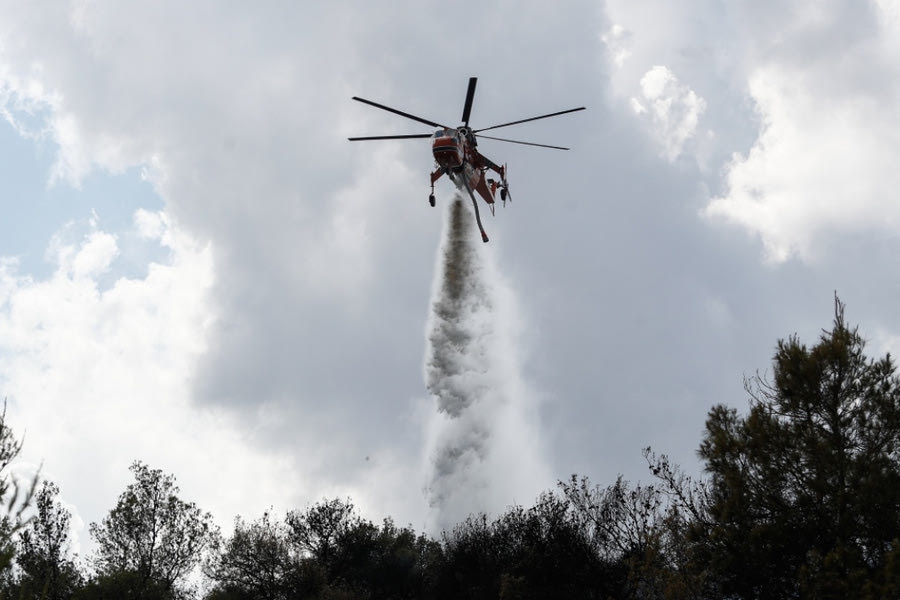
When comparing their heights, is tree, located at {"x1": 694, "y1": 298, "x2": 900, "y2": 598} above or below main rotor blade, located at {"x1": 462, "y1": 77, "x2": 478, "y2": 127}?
below

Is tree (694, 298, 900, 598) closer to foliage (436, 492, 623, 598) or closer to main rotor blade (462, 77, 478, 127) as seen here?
foliage (436, 492, 623, 598)

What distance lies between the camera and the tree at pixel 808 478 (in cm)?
2116

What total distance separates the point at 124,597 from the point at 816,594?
34.2 metres

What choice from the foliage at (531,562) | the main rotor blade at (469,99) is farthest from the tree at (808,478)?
the main rotor blade at (469,99)

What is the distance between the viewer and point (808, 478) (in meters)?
22.3

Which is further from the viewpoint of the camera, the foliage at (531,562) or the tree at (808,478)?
the foliage at (531,562)

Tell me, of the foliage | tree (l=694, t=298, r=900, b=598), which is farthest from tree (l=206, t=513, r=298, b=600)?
tree (l=694, t=298, r=900, b=598)

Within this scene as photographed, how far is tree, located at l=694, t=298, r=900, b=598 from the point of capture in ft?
69.4

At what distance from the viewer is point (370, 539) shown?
61094 millimetres

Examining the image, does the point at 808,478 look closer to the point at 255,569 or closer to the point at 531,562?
the point at 531,562

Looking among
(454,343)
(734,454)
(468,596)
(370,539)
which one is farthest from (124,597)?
(734,454)

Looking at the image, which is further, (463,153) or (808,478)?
(463,153)

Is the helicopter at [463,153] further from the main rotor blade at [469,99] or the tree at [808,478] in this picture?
the tree at [808,478]

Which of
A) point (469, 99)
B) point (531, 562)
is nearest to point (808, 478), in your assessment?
point (531, 562)
